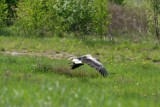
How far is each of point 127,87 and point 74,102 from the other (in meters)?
7.70

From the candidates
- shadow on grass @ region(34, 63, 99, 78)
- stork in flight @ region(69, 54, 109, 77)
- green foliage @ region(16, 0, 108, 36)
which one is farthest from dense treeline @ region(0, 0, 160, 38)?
shadow on grass @ region(34, 63, 99, 78)

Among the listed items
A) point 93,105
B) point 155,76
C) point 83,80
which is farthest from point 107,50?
point 93,105

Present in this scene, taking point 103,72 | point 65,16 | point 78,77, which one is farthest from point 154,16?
point 78,77

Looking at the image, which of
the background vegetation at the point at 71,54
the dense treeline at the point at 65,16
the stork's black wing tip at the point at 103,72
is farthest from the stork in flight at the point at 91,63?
the dense treeline at the point at 65,16

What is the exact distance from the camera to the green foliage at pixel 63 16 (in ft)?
100

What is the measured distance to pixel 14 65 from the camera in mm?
15688

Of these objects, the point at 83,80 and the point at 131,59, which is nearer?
the point at 83,80

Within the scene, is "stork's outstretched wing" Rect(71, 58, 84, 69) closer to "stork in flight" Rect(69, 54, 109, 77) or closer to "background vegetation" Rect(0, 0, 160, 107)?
"stork in flight" Rect(69, 54, 109, 77)

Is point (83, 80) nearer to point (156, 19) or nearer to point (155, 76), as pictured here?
point (155, 76)

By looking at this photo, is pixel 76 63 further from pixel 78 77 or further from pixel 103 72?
pixel 103 72

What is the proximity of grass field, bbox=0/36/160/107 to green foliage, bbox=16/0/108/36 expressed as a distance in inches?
128

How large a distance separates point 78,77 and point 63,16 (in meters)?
17.4

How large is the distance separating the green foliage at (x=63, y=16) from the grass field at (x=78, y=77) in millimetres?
3243

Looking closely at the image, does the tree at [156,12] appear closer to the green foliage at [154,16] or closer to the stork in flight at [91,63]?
the green foliage at [154,16]
